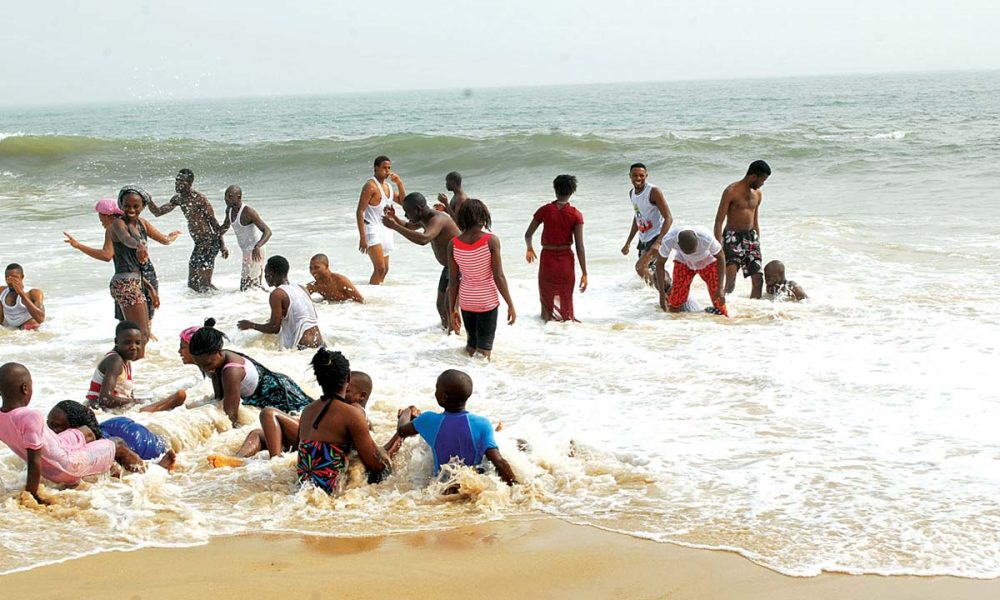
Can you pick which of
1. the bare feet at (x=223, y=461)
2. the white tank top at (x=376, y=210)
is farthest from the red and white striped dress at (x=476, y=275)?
the white tank top at (x=376, y=210)

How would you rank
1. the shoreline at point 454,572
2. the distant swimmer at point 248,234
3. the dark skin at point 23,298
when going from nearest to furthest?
the shoreline at point 454,572 → the dark skin at point 23,298 → the distant swimmer at point 248,234

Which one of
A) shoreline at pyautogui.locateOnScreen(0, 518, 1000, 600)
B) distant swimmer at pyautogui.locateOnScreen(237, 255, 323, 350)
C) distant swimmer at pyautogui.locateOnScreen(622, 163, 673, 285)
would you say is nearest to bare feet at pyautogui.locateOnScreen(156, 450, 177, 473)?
shoreline at pyautogui.locateOnScreen(0, 518, 1000, 600)

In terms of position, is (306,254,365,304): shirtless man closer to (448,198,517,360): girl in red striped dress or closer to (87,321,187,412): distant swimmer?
(448,198,517,360): girl in red striped dress

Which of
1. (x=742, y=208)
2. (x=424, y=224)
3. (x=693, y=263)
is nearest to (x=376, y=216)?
(x=424, y=224)

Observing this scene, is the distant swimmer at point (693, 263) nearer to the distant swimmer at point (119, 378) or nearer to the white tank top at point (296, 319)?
the white tank top at point (296, 319)

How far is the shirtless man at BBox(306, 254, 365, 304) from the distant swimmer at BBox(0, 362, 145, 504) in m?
4.84

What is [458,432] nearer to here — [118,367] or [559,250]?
[118,367]

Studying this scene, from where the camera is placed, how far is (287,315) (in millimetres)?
8250

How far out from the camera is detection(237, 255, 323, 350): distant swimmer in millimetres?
7961

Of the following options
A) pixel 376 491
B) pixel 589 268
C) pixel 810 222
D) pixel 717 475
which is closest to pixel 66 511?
pixel 376 491

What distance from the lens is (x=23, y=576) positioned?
4.22m

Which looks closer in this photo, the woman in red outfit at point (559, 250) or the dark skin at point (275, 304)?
the dark skin at point (275, 304)

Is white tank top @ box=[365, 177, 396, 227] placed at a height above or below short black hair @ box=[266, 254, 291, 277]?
above

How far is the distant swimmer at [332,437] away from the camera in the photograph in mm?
5090
